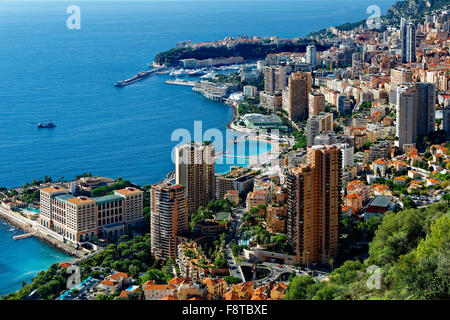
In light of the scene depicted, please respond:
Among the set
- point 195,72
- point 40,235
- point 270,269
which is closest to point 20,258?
point 40,235

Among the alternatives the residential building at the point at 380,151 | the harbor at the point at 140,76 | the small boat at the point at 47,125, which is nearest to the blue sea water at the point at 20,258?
the residential building at the point at 380,151

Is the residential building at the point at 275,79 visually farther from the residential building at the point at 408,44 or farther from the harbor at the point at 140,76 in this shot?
the harbor at the point at 140,76

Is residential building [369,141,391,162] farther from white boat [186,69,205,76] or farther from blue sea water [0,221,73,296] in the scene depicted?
white boat [186,69,205,76]

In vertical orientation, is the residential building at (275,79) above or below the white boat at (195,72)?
below

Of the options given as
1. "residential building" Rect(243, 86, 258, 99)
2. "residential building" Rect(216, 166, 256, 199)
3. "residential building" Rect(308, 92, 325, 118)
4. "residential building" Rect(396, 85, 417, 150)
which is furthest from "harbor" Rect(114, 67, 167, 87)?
"residential building" Rect(216, 166, 256, 199)

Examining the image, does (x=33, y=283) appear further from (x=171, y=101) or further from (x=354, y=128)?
(x=171, y=101)

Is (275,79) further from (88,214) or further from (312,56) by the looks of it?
(88,214)

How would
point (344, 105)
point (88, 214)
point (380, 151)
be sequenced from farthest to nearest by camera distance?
point (344, 105) < point (380, 151) < point (88, 214)

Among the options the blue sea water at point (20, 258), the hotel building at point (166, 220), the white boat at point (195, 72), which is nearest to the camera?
the blue sea water at point (20, 258)
